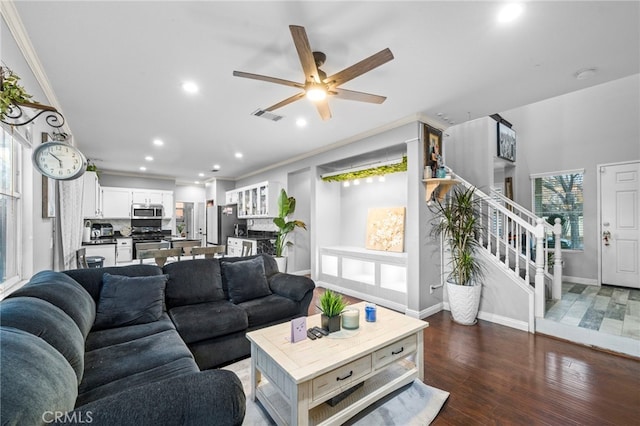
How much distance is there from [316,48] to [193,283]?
2.54m

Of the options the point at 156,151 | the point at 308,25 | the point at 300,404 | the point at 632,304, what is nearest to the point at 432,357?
the point at 300,404

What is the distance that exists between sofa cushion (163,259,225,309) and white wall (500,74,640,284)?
646 centimetres

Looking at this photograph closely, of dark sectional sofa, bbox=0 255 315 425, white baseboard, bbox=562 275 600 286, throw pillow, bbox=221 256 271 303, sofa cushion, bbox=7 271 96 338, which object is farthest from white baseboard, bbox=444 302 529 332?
sofa cushion, bbox=7 271 96 338

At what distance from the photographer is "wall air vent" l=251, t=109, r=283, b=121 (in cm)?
352

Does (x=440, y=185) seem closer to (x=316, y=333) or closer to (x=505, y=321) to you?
(x=505, y=321)

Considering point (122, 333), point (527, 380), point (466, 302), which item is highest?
point (122, 333)

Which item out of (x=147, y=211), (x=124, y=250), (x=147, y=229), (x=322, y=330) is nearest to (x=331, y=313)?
(x=322, y=330)

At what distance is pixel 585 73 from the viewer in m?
2.57

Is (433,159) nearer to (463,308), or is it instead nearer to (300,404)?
(463,308)

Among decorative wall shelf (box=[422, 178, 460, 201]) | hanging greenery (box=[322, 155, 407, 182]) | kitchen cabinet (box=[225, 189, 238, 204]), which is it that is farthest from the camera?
kitchen cabinet (box=[225, 189, 238, 204])

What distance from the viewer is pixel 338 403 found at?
73.6 inches

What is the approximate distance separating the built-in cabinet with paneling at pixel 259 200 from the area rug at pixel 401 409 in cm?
456

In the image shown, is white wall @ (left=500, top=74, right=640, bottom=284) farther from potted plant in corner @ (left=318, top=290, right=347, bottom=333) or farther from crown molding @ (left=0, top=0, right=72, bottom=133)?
crown molding @ (left=0, top=0, right=72, bottom=133)

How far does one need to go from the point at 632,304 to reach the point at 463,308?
250cm
